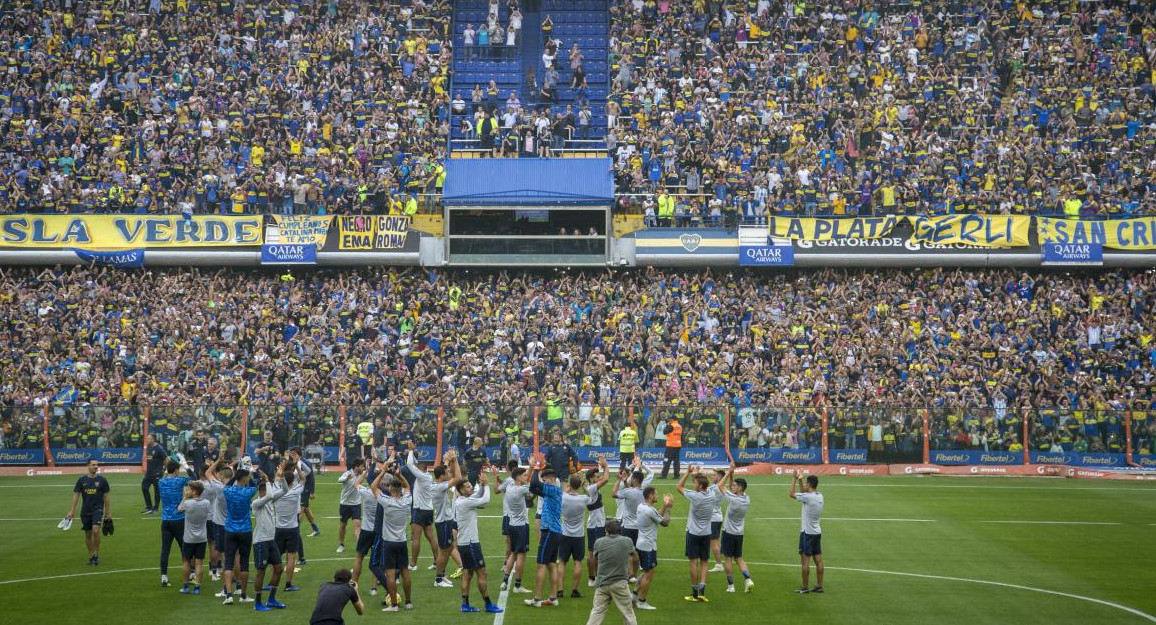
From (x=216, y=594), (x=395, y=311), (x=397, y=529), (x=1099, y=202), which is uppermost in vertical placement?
(x=1099, y=202)

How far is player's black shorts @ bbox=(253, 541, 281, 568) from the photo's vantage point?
1811 centimetres

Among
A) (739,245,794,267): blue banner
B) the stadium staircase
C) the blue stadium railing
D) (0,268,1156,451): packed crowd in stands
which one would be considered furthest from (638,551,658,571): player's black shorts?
the stadium staircase

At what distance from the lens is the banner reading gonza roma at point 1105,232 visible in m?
42.2

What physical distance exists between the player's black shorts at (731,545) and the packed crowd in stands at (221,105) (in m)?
26.5

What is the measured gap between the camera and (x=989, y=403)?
38375mm

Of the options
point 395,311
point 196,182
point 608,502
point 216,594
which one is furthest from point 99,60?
point 216,594

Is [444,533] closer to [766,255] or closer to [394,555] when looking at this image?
[394,555]

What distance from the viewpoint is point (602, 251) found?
4228 centimetres

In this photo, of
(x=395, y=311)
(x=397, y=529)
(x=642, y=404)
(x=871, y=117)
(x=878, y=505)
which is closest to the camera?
(x=397, y=529)

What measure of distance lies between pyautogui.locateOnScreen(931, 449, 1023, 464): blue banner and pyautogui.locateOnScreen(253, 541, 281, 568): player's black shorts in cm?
2364

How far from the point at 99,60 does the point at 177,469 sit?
31.7 metres

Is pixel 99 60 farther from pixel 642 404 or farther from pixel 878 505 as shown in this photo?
pixel 878 505

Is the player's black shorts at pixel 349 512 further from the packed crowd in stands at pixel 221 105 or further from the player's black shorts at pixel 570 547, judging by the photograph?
the packed crowd in stands at pixel 221 105

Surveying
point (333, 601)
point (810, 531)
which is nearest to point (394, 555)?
point (333, 601)
